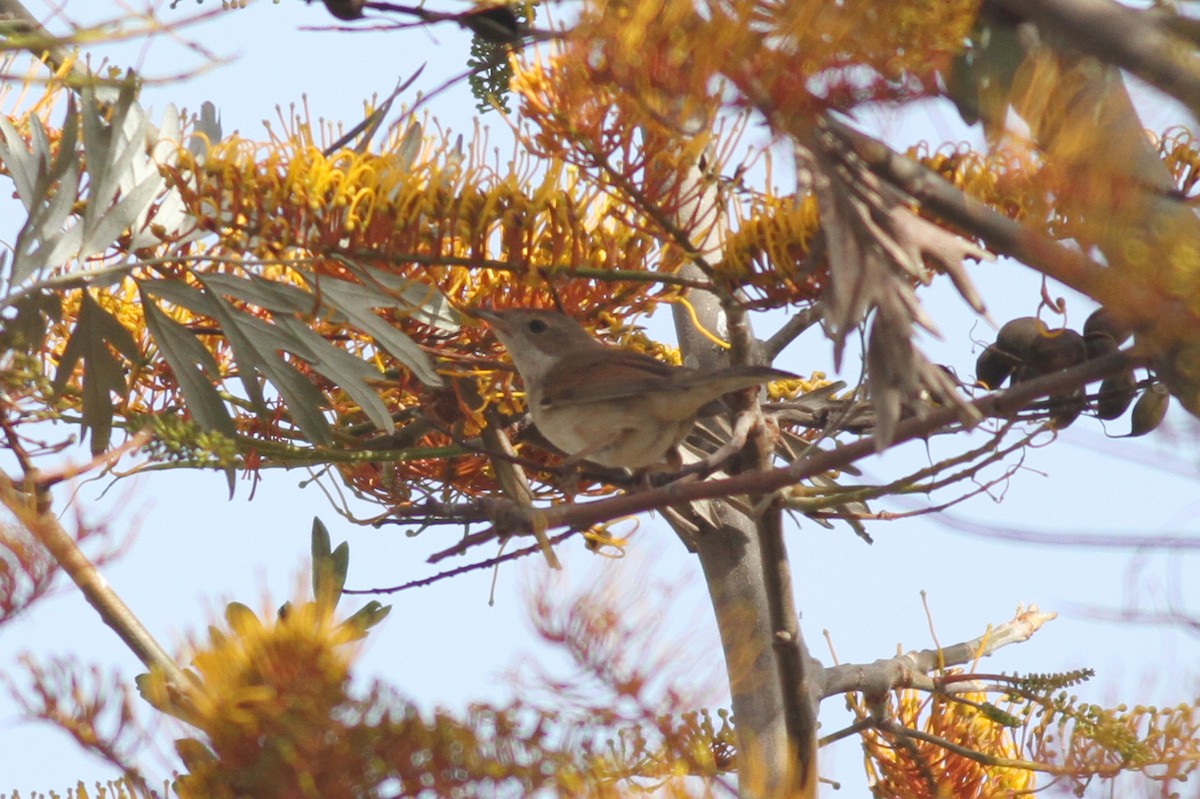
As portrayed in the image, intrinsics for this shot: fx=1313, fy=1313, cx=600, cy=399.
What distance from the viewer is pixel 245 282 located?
2.51 meters

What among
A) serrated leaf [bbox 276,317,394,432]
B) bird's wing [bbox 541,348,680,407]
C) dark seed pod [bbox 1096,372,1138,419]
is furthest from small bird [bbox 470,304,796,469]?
dark seed pod [bbox 1096,372,1138,419]

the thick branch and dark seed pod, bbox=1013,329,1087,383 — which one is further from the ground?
dark seed pod, bbox=1013,329,1087,383

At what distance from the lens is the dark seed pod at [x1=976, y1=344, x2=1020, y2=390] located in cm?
244

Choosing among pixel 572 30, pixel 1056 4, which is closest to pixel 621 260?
pixel 572 30

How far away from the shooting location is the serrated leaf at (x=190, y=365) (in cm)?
241

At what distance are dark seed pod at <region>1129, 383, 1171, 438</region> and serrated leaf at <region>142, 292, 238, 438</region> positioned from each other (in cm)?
160

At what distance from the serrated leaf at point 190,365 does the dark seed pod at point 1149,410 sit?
5.25 feet

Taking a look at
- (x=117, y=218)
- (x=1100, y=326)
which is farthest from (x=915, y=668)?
(x=117, y=218)

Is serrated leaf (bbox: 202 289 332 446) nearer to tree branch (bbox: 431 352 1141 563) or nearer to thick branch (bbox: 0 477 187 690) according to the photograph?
thick branch (bbox: 0 477 187 690)

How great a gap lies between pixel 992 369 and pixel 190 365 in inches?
59.2

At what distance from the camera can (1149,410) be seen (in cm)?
224

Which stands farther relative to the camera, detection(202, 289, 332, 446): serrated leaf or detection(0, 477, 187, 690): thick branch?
detection(202, 289, 332, 446): serrated leaf

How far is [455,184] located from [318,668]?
51.1 inches

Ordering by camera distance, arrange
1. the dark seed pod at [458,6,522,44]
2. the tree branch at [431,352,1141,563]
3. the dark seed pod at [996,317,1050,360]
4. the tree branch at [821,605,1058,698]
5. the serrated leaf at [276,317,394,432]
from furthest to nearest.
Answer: the tree branch at [821,605,1058,698] < the serrated leaf at [276,317,394,432] < the dark seed pod at [996,317,1050,360] < the dark seed pod at [458,6,522,44] < the tree branch at [431,352,1141,563]
